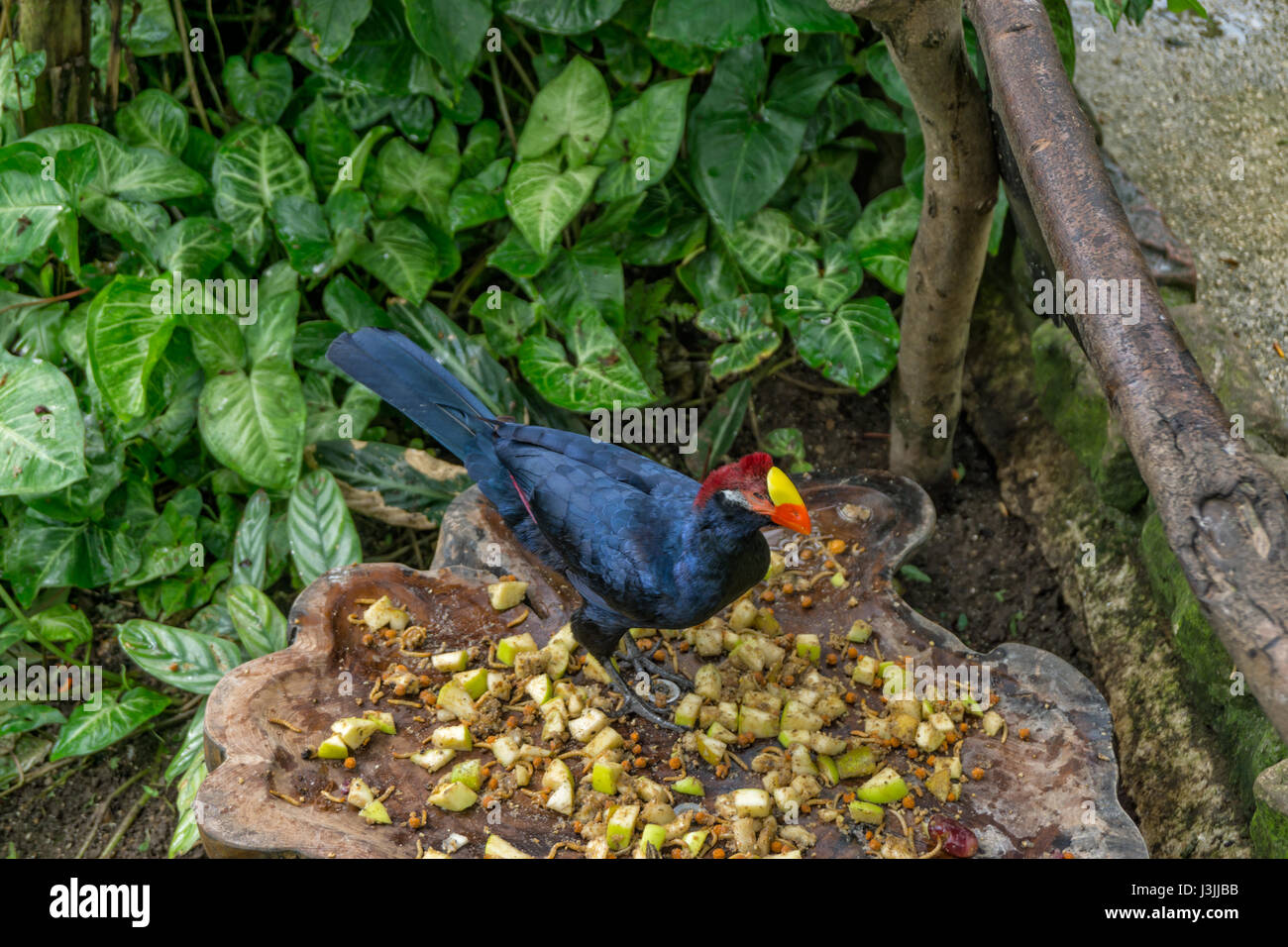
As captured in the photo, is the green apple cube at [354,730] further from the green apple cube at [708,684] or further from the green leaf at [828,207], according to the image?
the green leaf at [828,207]

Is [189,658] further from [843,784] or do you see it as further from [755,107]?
[755,107]

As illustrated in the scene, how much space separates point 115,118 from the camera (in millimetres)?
3797

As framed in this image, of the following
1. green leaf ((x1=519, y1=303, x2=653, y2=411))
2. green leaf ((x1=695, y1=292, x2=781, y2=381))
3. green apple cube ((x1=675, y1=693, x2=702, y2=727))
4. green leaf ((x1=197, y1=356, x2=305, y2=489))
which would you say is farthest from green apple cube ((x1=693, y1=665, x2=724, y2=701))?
green leaf ((x1=197, y1=356, x2=305, y2=489))

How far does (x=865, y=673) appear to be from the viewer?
2.68 m

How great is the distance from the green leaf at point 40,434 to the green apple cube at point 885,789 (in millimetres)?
2210

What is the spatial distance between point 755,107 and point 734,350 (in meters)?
0.84

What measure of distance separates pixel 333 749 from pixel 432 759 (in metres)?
0.22

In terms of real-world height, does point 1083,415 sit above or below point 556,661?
above

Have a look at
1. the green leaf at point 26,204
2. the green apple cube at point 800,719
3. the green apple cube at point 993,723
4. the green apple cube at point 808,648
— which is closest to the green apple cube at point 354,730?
the green apple cube at point 800,719

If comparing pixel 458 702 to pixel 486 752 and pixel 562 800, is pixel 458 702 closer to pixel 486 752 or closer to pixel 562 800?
pixel 486 752

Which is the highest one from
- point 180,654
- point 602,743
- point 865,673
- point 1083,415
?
point 1083,415

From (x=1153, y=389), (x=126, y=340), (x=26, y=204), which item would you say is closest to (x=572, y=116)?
(x=126, y=340)

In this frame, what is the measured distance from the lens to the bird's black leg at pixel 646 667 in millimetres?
2781
